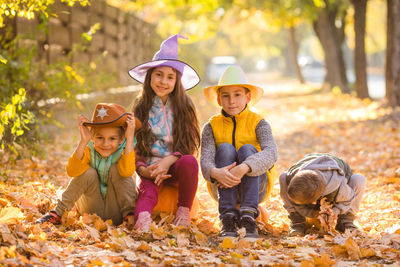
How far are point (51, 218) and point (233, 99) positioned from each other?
1.76 m

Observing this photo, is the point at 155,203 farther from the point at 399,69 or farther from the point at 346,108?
the point at 346,108

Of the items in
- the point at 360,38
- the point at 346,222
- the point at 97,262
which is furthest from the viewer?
the point at 360,38

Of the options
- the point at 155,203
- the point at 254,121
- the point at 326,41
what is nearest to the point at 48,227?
the point at 155,203

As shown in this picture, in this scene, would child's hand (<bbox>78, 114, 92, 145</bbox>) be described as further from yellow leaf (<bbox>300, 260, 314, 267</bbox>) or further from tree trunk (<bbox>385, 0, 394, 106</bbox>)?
tree trunk (<bbox>385, 0, 394, 106</bbox>)

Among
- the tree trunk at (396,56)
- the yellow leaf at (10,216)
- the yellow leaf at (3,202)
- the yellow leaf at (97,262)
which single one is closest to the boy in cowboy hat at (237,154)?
the yellow leaf at (97,262)

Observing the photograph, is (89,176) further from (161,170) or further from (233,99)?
(233,99)

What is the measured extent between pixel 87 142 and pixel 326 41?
17877mm

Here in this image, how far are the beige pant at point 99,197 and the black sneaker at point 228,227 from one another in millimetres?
768

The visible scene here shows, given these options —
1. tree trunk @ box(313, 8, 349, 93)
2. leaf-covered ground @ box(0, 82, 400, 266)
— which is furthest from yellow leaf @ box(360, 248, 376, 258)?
tree trunk @ box(313, 8, 349, 93)

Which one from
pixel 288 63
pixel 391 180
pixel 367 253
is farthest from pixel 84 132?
pixel 288 63

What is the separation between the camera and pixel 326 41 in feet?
65.9

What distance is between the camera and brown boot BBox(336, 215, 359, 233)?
396 cm

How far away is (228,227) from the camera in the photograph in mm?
3771

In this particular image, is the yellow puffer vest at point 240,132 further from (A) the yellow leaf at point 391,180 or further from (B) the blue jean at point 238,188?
(A) the yellow leaf at point 391,180
